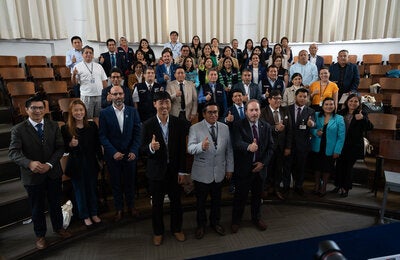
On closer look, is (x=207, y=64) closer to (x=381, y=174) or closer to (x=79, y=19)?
(x=381, y=174)

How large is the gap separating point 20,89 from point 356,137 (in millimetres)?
5107

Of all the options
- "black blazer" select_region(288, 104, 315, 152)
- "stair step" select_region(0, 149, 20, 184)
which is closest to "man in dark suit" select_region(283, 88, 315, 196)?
"black blazer" select_region(288, 104, 315, 152)

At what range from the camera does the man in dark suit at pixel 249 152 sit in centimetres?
290

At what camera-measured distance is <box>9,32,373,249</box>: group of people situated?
2658mm

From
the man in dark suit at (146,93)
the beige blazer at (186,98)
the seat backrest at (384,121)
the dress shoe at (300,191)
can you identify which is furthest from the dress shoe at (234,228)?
the seat backrest at (384,121)

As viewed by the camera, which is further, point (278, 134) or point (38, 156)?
point (278, 134)

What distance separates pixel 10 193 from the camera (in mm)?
3266

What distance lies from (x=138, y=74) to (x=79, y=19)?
3556 mm

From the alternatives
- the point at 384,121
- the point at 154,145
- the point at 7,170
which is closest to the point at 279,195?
the point at 384,121

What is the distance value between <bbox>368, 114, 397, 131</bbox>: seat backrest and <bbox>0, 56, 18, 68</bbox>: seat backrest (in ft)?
22.0

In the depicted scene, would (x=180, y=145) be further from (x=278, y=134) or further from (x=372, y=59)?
(x=372, y=59)

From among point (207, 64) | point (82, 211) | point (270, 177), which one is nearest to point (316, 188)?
point (270, 177)

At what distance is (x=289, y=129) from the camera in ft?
11.7

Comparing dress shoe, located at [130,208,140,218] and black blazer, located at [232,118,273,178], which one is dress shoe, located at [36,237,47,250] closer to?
dress shoe, located at [130,208,140,218]
